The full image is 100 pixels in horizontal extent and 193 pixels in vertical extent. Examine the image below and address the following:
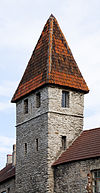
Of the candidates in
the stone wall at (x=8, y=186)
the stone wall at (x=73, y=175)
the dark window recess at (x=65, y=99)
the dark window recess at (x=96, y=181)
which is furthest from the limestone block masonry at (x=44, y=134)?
the dark window recess at (x=96, y=181)

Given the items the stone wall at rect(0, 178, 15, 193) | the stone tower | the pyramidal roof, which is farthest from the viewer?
the stone wall at rect(0, 178, 15, 193)

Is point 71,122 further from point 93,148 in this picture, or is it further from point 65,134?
point 93,148

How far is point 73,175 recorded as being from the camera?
25672mm

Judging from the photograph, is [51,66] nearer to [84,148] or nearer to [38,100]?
[38,100]

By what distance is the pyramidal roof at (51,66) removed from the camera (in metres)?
29.0

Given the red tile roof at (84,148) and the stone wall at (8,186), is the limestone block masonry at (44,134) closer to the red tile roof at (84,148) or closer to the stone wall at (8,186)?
the red tile roof at (84,148)

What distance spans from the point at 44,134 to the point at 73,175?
3.53m

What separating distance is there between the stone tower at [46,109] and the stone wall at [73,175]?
1.76 ft

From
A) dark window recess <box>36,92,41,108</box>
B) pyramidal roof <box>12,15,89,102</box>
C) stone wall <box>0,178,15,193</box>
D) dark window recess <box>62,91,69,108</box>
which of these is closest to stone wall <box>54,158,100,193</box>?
dark window recess <box>62,91,69,108</box>

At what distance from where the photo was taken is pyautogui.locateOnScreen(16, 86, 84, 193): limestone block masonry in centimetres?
2741

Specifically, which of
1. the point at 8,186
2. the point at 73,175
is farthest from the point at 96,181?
the point at 8,186

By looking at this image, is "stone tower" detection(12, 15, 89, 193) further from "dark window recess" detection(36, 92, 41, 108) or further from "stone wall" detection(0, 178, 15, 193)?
"stone wall" detection(0, 178, 15, 193)

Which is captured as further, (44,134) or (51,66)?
(51,66)

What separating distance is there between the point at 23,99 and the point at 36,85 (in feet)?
7.77
